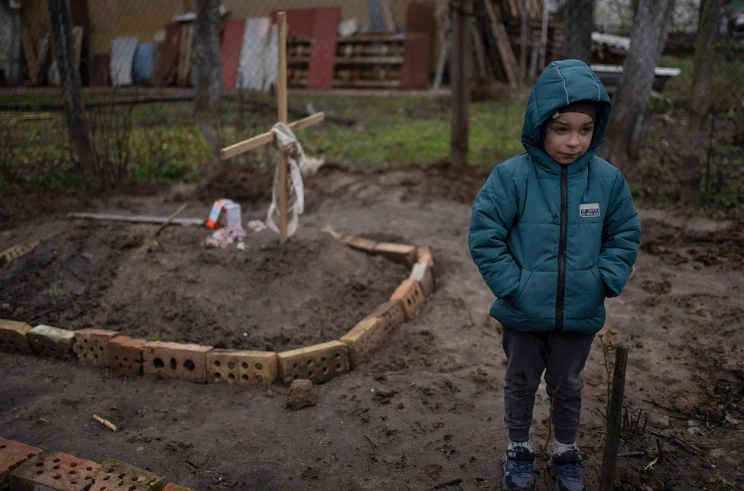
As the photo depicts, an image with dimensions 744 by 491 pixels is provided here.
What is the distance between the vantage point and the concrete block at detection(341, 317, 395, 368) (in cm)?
382

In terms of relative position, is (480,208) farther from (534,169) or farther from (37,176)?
(37,176)

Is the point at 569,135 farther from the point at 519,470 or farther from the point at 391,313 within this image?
the point at 391,313

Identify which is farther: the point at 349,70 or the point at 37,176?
the point at 349,70

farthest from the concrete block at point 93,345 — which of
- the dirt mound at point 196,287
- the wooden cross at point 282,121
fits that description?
the wooden cross at point 282,121

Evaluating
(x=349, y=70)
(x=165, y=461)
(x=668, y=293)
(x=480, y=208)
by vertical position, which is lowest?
(x=165, y=461)

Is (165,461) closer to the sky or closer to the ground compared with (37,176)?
closer to the ground

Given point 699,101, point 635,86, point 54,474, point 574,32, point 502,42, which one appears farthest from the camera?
point 502,42

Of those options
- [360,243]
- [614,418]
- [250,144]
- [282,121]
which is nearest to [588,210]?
[614,418]

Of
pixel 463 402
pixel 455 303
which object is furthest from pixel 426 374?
pixel 455 303

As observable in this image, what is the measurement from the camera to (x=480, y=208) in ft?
8.05

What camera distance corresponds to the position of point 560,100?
7.63ft

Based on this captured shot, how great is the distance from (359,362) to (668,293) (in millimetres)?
2167

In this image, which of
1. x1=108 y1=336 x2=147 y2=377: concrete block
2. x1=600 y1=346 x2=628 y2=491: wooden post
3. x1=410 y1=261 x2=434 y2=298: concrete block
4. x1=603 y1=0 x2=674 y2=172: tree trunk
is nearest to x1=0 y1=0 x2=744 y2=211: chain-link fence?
x1=603 y1=0 x2=674 y2=172: tree trunk

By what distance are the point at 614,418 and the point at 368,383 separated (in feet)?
5.84
